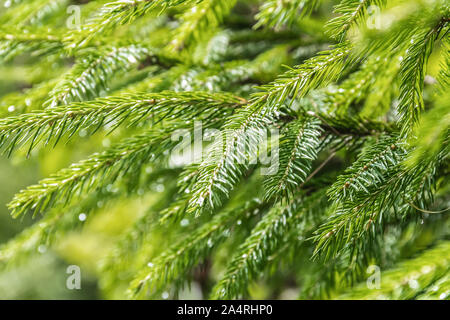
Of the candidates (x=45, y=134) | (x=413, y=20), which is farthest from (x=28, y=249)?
(x=413, y=20)

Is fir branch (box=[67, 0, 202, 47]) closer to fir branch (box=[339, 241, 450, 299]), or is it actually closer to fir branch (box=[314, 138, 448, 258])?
fir branch (box=[314, 138, 448, 258])

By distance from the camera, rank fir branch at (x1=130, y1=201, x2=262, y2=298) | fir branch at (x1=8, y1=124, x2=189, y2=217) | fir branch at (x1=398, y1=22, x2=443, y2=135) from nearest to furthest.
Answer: fir branch at (x1=398, y1=22, x2=443, y2=135)
fir branch at (x1=8, y1=124, x2=189, y2=217)
fir branch at (x1=130, y1=201, x2=262, y2=298)

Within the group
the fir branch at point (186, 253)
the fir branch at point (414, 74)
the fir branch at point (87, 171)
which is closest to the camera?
the fir branch at point (414, 74)

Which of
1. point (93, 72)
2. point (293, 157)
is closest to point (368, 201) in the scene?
point (293, 157)

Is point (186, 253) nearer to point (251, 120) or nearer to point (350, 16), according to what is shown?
point (251, 120)

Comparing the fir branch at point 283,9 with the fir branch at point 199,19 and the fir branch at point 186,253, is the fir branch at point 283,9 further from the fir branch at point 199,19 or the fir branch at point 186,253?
the fir branch at point 186,253

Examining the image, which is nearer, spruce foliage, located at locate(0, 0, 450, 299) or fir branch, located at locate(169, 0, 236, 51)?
spruce foliage, located at locate(0, 0, 450, 299)

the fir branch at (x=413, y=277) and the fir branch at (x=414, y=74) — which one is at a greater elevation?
the fir branch at (x=414, y=74)

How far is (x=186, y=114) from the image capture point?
1.97 ft

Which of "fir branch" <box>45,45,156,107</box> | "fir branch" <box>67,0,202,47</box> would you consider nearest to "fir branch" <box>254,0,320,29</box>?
"fir branch" <box>67,0,202,47</box>

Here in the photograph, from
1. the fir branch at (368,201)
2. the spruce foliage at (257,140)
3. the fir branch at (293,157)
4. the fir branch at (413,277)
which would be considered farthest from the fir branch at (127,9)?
the fir branch at (413,277)

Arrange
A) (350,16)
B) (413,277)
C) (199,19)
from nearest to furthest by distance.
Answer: (350,16) → (413,277) → (199,19)

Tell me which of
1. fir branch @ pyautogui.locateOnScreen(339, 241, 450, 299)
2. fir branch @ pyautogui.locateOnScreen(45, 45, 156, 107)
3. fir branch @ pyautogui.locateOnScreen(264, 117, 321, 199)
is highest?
fir branch @ pyautogui.locateOnScreen(45, 45, 156, 107)
